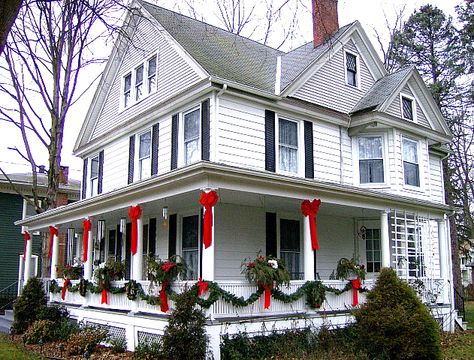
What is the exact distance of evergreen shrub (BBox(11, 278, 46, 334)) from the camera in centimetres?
1544

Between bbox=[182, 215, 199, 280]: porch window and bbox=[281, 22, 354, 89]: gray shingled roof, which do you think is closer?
bbox=[182, 215, 199, 280]: porch window

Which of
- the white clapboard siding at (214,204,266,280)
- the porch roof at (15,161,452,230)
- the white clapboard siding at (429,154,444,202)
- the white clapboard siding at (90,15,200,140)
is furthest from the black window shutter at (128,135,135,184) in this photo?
the white clapboard siding at (429,154,444,202)

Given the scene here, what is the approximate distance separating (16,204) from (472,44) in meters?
24.0

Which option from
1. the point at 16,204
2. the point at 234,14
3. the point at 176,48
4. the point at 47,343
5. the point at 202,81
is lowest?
the point at 47,343

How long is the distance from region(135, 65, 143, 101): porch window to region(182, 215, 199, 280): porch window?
4.99 meters

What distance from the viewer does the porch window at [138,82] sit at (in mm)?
16980

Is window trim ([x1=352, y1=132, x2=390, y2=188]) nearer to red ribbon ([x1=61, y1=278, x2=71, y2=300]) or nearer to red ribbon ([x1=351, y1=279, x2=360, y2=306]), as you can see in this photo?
red ribbon ([x1=351, y1=279, x2=360, y2=306])

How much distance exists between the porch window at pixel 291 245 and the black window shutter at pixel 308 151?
57.6 inches

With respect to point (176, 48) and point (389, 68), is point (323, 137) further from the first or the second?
point (389, 68)

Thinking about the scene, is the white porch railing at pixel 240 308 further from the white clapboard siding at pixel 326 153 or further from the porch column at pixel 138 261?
the white clapboard siding at pixel 326 153

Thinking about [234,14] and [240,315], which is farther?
[234,14]

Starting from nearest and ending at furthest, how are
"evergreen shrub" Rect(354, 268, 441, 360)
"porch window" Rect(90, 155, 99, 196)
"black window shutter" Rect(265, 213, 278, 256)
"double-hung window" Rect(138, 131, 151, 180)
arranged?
"evergreen shrub" Rect(354, 268, 441, 360), "black window shutter" Rect(265, 213, 278, 256), "double-hung window" Rect(138, 131, 151, 180), "porch window" Rect(90, 155, 99, 196)

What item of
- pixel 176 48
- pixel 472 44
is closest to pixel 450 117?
pixel 472 44

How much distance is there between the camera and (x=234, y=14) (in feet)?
93.1
